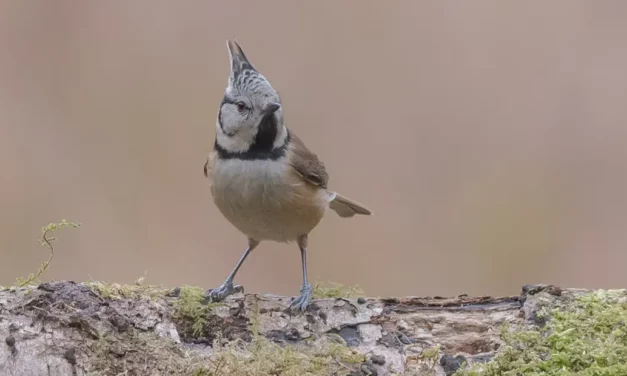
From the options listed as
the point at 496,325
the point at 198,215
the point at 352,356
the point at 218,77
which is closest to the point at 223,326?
the point at 352,356

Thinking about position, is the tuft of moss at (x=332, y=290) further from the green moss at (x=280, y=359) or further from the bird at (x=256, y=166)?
the green moss at (x=280, y=359)

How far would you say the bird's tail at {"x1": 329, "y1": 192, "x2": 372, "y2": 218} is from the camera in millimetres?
4562

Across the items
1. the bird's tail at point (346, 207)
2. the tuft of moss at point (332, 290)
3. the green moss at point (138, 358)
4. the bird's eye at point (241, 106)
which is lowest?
the green moss at point (138, 358)

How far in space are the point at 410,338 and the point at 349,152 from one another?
334 centimetres

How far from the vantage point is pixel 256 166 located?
3660mm

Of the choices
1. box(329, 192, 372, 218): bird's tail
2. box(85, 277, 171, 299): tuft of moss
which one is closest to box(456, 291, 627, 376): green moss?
box(85, 277, 171, 299): tuft of moss

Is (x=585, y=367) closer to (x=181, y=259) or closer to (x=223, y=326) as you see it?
(x=223, y=326)

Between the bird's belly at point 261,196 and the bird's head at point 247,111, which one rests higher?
the bird's head at point 247,111

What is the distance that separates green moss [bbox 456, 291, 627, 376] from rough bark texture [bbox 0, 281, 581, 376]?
0.30ft

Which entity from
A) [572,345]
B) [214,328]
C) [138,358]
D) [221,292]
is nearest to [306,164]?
[221,292]

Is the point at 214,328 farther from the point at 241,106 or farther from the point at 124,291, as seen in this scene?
the point at 241,106

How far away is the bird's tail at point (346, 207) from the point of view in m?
4.56

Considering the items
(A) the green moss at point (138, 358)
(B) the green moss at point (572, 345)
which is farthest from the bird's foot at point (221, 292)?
(B) the green moss at point (572, 345)

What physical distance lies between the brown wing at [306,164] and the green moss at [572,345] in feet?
4.69
